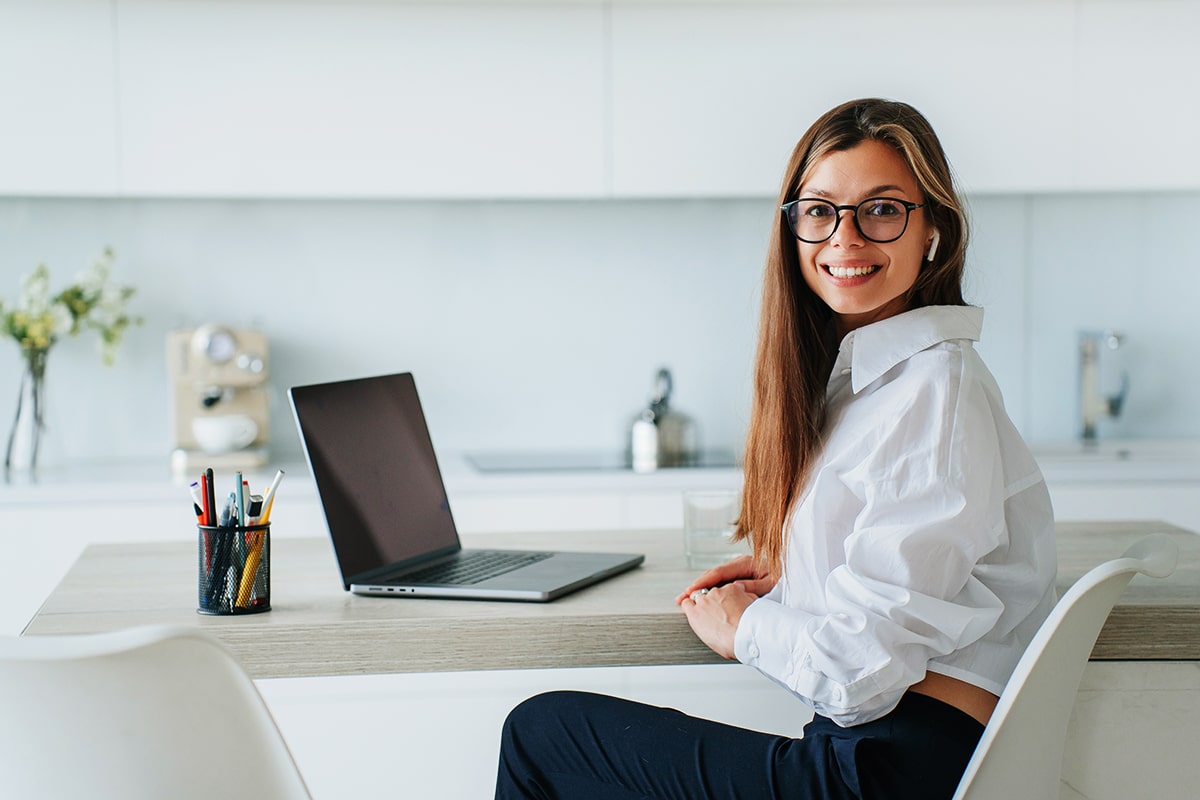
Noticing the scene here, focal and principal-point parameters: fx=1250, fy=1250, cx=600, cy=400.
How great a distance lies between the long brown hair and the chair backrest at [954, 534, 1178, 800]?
354mm

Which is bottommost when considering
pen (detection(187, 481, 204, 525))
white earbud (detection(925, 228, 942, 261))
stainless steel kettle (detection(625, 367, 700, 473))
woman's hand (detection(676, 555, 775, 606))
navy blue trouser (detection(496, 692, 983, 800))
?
navy blue trouser (detection(496, 692, 983, 800))

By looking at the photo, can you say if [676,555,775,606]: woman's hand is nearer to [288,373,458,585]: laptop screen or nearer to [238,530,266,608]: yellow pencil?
[288,373,458,585]: laptop screen

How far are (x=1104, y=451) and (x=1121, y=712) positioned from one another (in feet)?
6.75

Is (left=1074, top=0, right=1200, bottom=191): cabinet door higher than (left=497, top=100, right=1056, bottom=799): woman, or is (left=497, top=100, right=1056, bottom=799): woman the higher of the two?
(left=1074, top=0, right=1200, bottom=191): cabinet door

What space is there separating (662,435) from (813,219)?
6.27 feet

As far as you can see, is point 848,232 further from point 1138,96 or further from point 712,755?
point 1138,96

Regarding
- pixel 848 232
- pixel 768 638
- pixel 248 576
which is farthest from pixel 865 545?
pixel 248 576

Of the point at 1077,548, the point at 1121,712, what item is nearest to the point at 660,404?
the point at 1077,548

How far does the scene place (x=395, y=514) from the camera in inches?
64.2

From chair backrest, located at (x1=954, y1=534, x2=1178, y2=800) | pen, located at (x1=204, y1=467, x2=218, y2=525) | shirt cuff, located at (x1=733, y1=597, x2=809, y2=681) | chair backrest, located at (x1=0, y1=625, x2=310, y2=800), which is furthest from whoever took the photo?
pen, located at (x1=204, y1=467, x2=218, y2=525)

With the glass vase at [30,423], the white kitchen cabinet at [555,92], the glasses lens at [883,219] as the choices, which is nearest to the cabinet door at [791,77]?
the white kitchen cabinet at [555,92]

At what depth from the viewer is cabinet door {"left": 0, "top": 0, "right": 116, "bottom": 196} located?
9.87 feet

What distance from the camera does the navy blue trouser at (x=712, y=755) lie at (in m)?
1.27

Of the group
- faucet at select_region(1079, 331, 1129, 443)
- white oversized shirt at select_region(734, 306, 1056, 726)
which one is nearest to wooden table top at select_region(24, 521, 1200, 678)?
white oversized shirt at select_region(734, 306, 1056, 726)
